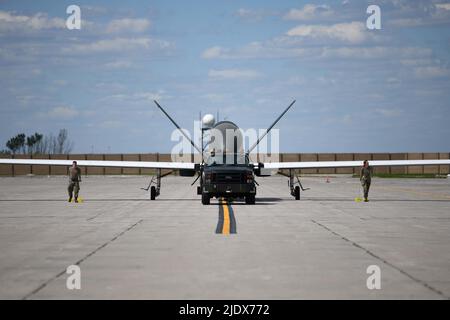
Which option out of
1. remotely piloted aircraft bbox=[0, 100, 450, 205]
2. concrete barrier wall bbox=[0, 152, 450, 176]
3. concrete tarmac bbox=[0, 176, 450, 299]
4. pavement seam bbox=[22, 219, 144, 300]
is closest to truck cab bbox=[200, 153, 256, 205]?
remotely piloted aircraft bbox=[0, 100, 450, 205]

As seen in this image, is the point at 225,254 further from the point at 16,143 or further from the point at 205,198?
the point at 16,143

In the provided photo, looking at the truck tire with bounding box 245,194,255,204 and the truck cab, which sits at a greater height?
the truck cab

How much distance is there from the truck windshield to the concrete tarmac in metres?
6.49

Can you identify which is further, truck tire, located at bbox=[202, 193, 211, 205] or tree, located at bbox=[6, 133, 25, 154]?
tree, located at bbox=[6, 133, 25, 154]

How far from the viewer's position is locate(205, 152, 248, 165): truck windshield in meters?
31.4

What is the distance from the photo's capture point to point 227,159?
31516 millimetres

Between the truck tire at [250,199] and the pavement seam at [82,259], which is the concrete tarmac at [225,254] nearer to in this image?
the pavement seam at [82,259]

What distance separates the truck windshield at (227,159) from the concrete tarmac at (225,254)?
6.49 meters

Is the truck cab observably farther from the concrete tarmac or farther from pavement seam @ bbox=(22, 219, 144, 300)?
pavement seam @ bbox=(22, 219, 144, 300)

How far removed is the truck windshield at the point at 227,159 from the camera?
31375 millimetres

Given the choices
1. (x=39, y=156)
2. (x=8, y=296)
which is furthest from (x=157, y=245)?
(x=39, y=156)

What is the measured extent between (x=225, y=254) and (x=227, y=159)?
58.9ft

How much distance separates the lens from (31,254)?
546 inches
